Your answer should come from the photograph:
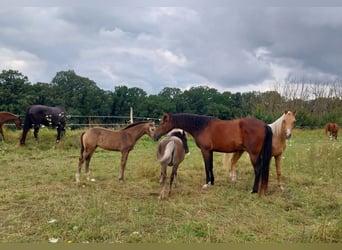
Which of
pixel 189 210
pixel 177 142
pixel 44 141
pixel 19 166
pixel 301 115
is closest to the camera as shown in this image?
pixel 189 210

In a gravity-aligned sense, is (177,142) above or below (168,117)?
→ below

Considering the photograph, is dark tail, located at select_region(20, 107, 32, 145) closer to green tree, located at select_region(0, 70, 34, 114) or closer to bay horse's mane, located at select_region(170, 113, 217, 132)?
bay horse's mane, located at select_region(170, 113, 217, 132)

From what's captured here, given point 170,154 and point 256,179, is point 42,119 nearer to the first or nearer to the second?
point 170,154

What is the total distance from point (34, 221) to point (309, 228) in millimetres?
3285

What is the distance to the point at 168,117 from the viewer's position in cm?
678

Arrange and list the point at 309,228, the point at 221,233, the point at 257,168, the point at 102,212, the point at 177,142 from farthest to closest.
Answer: the point at 257,168
the point at 177,142
the point at 102,212
the point at 309,228
the point at 221,233

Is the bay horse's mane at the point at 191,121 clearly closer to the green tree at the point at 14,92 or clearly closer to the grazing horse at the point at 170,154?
the grazing horse at the point at 170,154

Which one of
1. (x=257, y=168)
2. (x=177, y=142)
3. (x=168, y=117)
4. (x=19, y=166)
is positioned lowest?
(x=19, y=166)

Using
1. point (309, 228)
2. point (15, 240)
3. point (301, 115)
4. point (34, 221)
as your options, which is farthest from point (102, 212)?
point (301, 115)

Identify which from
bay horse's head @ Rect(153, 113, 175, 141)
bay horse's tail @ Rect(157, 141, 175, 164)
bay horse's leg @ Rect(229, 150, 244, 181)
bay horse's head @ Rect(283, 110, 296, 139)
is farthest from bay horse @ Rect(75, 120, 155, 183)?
bay horse's head @ Rect(283, 110, 296, 139)

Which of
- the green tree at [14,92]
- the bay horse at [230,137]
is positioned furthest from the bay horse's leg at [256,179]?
the green tree at [14,92]

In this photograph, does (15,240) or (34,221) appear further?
(34,221)

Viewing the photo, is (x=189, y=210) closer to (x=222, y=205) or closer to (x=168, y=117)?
(x=222, y=205)

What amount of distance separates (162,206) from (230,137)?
7.44ft
